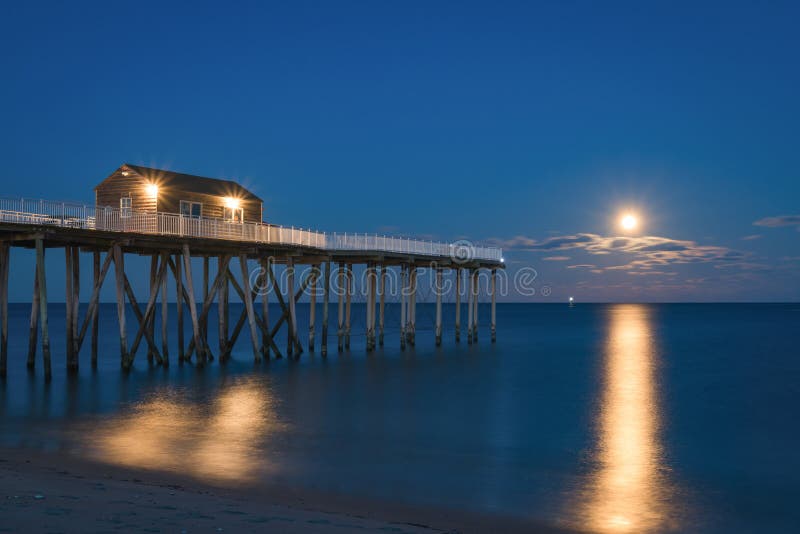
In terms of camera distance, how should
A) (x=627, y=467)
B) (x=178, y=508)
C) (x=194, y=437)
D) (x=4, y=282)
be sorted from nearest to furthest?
1. (x=178, y=508)
2. (x=627, y=467)
3. (x=194, y=437)
4. (x=4, y=282)

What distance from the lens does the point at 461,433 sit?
19.4 m

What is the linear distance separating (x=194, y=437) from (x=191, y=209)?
649 inches

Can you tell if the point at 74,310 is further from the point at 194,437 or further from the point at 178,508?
the point at 178,508

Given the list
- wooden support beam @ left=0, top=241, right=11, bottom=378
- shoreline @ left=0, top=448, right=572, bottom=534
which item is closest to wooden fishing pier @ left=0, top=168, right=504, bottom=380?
wooden support beam @ left=0, top=241, right=11, bottom=378

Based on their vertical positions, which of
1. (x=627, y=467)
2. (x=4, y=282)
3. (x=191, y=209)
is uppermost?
(x=191, y=209)

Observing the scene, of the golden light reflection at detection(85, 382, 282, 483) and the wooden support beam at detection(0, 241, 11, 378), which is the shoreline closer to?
the golden light reflection at detection(85, 382, 282, 483)

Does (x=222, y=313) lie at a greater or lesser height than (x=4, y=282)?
lesser

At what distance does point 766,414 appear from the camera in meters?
24.2

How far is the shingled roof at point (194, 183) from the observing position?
30875 mm

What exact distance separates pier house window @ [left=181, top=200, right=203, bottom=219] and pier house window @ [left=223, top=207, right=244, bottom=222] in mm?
1586

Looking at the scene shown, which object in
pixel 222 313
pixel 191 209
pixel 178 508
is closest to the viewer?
pixel 178 508

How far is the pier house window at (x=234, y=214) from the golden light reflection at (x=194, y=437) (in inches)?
472

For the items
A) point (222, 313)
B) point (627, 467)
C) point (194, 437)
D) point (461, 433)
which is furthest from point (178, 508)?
point (222, 313)

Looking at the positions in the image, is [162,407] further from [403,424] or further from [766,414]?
[766,414]
